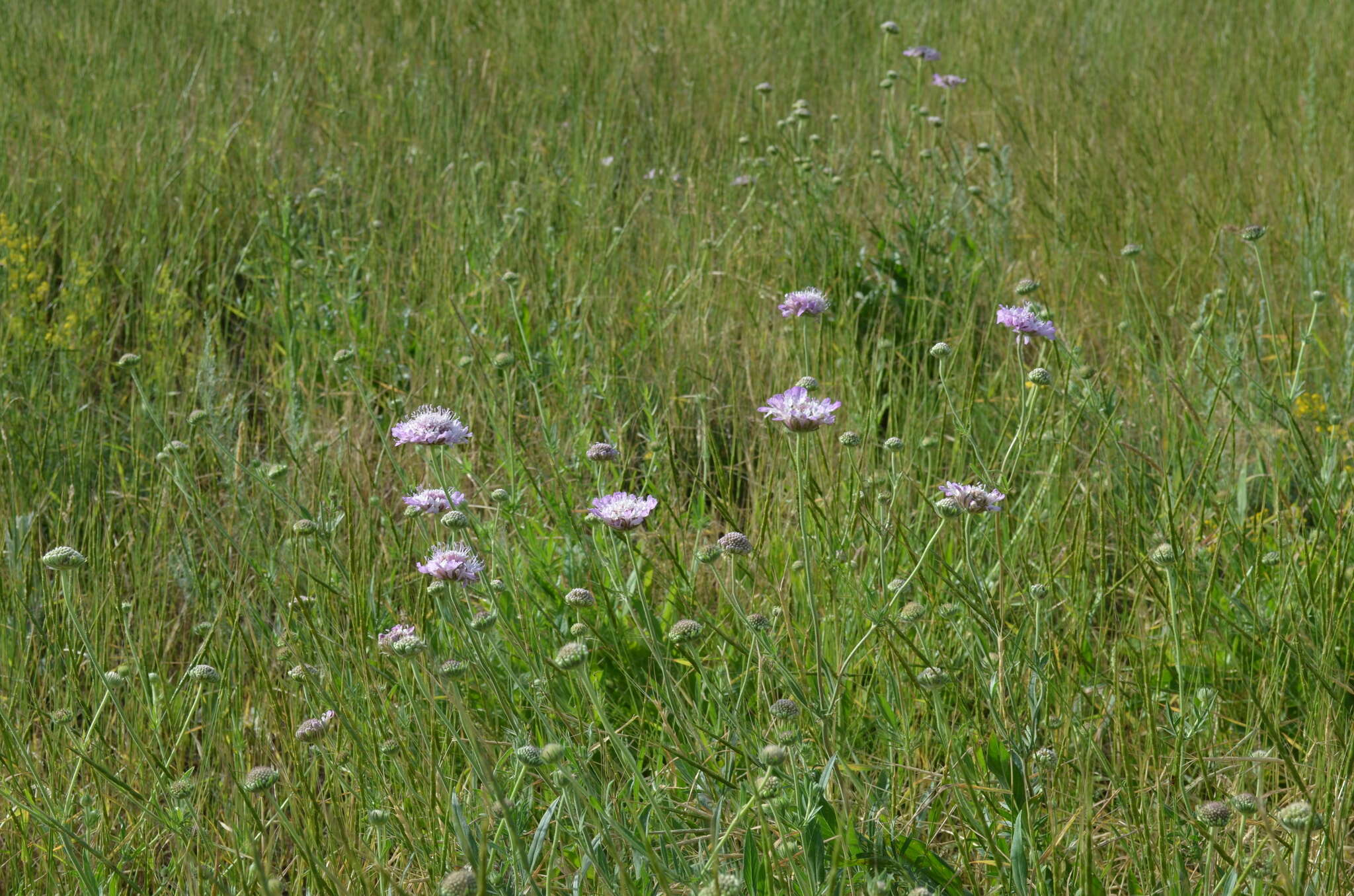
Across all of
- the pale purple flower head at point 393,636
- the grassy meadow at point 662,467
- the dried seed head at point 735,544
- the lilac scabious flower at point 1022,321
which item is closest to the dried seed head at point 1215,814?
the grassy meadow at point 662,467

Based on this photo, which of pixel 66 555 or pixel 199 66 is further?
pixel 199 66

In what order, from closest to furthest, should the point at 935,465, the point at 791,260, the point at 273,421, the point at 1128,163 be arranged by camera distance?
the point at 935,465 → the point at 273,421 → the point at 791,260 → the point at 1128,163

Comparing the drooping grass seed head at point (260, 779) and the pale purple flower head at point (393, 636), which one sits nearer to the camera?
the drooping grass seed head at point (260, 779)

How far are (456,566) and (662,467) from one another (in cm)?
83

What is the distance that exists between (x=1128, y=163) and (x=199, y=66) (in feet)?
10.3

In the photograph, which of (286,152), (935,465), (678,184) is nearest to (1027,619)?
(935,465)

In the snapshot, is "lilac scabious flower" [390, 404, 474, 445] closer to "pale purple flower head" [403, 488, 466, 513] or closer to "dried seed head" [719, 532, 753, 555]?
"pale purple flower head" [403, 488, 466, 513]

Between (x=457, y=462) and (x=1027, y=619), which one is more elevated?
(x=1027, y=619)

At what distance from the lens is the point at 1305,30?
4.73 m

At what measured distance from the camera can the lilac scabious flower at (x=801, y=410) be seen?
1363mm

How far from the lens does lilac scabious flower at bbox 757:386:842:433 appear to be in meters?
1.36

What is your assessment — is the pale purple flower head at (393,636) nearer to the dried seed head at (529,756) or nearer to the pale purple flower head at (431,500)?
the pale purple flower head at (431,500)

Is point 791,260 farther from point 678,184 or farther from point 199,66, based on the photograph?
point 199,66

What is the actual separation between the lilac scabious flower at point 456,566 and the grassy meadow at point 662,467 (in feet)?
0.16
